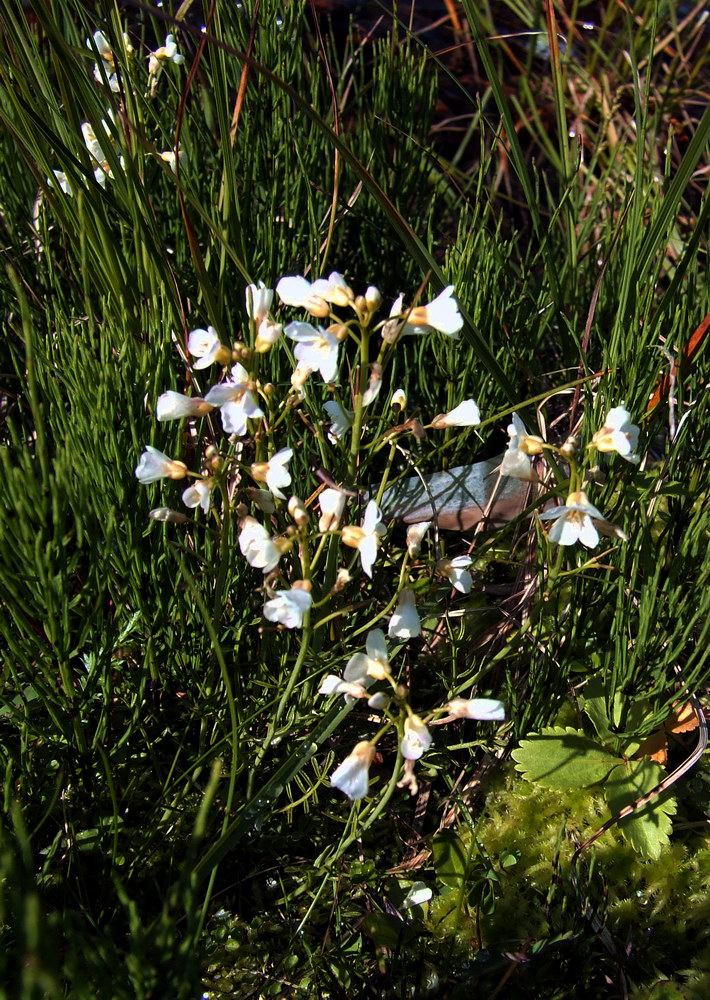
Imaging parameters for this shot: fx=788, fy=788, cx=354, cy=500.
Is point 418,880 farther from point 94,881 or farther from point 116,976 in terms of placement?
point 116,976

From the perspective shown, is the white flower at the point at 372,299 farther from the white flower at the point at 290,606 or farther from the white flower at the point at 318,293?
the white flower at the point at 290,606

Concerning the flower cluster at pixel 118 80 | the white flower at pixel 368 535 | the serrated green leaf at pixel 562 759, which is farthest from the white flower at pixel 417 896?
the flower cluster at pixel 118 80

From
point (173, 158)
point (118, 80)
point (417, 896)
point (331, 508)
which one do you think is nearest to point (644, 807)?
point (417, 896)

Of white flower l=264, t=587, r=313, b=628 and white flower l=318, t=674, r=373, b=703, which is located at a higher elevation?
white flower l=264, t=587, r=313, b=628

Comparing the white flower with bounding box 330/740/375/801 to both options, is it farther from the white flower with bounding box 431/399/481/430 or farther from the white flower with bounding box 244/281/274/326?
the white flower with bounding box 244/281/274/326

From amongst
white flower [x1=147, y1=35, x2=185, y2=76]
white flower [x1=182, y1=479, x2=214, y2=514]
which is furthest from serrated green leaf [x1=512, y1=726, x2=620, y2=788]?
white flower [x1=147, y1=35, x2=185, y2=76]

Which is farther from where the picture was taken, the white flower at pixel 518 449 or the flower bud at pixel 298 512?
the white flower at pixel 518 449

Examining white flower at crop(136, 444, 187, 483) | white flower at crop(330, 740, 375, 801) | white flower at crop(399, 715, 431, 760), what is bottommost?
white flower at crop(330, 740, 375, 801)

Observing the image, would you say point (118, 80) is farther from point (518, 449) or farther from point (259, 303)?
point (518, 449)

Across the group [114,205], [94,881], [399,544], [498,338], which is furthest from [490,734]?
[114,205]
